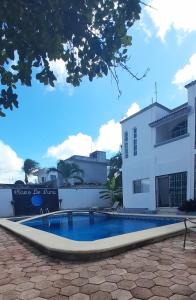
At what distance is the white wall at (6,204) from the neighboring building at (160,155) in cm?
1062

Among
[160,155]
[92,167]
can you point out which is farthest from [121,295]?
[92,167]

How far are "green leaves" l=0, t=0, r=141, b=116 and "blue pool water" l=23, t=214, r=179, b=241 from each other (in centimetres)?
996

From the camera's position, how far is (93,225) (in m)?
15.8

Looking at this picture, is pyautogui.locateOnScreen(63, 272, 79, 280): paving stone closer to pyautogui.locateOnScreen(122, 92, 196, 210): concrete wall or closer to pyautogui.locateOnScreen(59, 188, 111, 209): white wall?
pyautogui.locateOnScreen(122, 92, 196, 210): concrete wall

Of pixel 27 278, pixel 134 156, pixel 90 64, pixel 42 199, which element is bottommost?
pixel 42 199

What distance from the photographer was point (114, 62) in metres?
3.25

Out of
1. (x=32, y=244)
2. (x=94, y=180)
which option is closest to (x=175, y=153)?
(x=32, y=244)

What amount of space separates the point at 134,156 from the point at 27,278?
16327 millimetres

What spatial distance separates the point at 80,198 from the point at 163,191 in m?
11.1

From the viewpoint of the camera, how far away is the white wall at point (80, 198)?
82.5 ft

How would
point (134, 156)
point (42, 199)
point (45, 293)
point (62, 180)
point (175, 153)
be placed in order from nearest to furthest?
1. point (45, 293)
2. point (175, 153)
3. point (134, 156)
4. point (42, 199)
5. point (62, 180)

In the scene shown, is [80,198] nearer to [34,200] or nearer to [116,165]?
[34,200]

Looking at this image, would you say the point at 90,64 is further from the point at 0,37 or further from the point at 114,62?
the point at 0,37

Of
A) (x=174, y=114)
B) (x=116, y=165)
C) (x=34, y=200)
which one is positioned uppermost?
(x=174, y=114)
